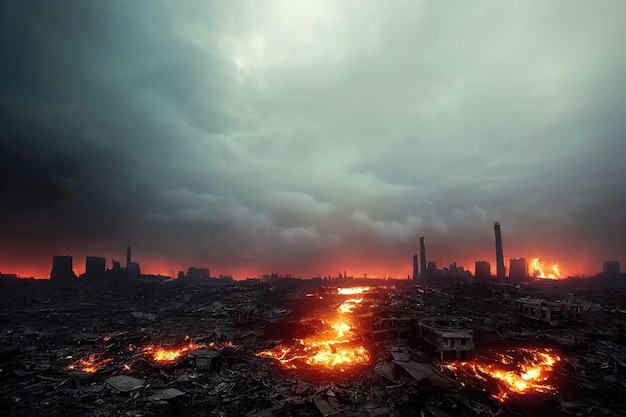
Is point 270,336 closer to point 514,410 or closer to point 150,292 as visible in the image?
point 514,410

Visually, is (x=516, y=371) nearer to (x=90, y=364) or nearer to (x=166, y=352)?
(x=166, y=352)

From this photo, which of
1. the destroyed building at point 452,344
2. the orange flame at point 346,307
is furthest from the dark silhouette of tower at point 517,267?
the destroyed building at point 452,344

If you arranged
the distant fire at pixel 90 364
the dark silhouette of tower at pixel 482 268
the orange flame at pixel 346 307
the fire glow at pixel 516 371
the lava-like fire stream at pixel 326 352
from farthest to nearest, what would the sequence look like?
the dark silhouette of tower at pixel 482 268
the orange flame at pixel 346 307
the lava-like fire stream at pixel 326 352
the distant fire at pixel 90 364
the fire glow at pixel 516 371

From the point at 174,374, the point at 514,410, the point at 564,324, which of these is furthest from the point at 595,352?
the point at 174,374

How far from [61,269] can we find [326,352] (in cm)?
11390

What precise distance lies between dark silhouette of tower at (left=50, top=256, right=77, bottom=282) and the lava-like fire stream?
108 meters

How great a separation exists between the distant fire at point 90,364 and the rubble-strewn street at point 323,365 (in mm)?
90

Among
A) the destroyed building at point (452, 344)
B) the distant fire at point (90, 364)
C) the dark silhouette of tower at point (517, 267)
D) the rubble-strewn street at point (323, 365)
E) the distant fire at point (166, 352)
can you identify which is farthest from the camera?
the dark silhouette of tower at point (517, 267)

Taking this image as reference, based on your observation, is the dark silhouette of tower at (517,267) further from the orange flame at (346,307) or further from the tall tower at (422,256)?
the orange flame at (346,307)

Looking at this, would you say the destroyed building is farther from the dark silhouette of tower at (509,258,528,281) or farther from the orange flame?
the dark silhouette of tower at (509,258,528,281)

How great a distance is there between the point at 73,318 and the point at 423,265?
12178 centimetres

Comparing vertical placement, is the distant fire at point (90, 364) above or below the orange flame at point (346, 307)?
above

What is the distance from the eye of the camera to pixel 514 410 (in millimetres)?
17156

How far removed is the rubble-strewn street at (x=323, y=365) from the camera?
18031mm
